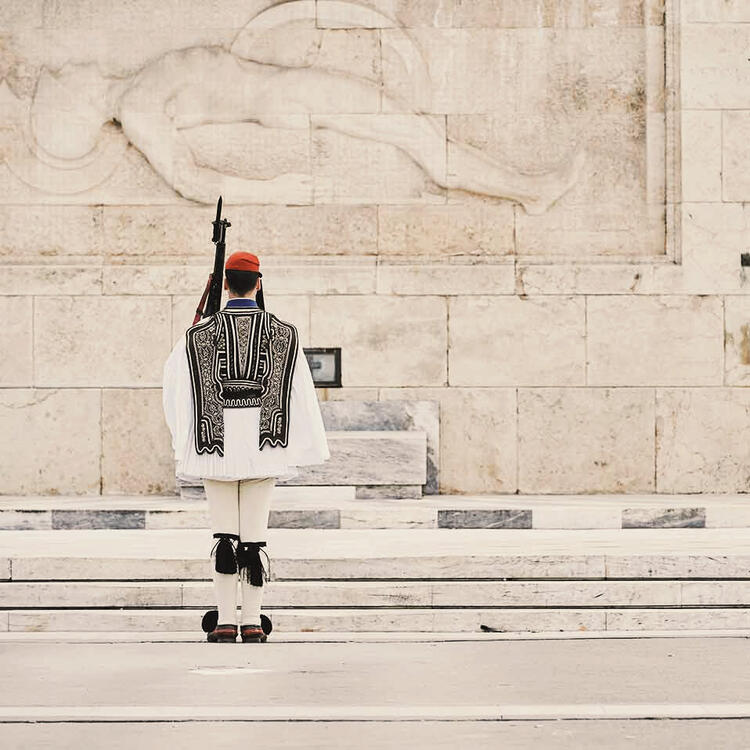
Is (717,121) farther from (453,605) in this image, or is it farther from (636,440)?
(453,605)

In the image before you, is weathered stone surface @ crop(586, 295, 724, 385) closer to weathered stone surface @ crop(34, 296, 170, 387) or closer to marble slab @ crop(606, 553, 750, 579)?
weathered stone surface @ crop(34, 296, 170, 387)

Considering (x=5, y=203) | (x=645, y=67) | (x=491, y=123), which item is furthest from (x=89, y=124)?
(x=645, y=67)

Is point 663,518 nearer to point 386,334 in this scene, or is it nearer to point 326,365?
point 386,334

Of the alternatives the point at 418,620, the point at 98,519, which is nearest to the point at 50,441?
the point at 98,519

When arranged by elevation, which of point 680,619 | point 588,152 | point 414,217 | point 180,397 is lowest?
point 680,619

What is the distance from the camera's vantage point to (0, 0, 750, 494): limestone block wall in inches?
566

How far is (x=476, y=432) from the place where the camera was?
47.2ft

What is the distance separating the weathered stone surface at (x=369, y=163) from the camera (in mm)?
14547

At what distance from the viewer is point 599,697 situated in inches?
249

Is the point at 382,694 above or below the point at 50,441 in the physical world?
below

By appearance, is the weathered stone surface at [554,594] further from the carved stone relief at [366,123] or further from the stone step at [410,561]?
the carved stone relief at [366,123]

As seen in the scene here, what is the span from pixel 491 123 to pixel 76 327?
4.07 meters

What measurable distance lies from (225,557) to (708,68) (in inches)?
333

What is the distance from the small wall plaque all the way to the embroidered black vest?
6509mm
